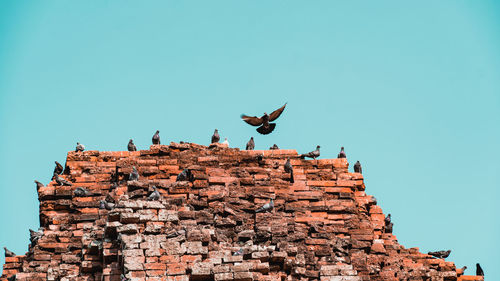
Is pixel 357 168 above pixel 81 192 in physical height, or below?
above

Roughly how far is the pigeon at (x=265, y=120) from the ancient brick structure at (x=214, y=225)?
9.09 feet

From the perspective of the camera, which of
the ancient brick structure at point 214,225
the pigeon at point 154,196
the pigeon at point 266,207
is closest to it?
the ancient brick structure at point 214,225

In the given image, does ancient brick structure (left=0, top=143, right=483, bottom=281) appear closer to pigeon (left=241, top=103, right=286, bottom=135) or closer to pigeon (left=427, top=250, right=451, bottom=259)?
pigeon (left=427, top=250, right=451, bottom=259)

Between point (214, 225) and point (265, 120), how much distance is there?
7.55 meters

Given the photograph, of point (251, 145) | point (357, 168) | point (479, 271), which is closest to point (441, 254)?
point (479, 271)

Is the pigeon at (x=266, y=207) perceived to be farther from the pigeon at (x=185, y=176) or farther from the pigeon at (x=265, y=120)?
the pigeon at (x=265, y=120)

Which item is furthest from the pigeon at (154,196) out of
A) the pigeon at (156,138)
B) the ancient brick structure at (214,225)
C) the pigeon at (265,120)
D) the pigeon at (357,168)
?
the pigeon at (357,168)

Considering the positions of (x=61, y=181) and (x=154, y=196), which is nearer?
(x=154, y=196)

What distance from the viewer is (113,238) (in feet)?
120

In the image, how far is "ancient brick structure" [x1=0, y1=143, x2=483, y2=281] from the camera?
35.7 metres

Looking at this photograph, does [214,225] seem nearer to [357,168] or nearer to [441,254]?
[357,168]

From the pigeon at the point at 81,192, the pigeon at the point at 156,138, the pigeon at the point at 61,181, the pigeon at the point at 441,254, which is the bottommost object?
the pigeon at the point at 441,254

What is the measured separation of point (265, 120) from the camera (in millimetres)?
44406

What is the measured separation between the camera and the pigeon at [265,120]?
44.2 m
